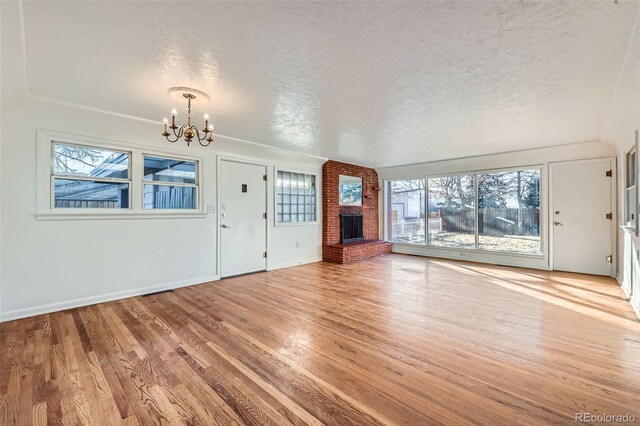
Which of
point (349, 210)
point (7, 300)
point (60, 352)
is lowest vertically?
point (60, 352)

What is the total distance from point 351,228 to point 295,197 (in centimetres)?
178

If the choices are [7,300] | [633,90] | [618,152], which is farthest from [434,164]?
[7,300]

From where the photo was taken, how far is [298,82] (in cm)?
253

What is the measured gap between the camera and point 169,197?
13.9 feet

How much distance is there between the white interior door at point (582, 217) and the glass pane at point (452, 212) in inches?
58.7

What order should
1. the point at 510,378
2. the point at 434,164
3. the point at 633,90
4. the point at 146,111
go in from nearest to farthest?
1. the point at 510,378
2. the point at 633,90
3. the point at 146,111
4. the point at 434,164

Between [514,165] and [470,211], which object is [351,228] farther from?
[514,165]

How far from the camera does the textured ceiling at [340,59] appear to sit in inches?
64.7

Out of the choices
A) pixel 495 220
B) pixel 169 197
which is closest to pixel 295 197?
pixel 169 197

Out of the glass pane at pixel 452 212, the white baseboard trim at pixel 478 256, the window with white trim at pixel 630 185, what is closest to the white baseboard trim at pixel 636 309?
the window with white trim at pixel 630 185

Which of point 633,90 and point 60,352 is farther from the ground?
point 633,90

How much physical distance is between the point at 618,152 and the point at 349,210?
16.0 feet

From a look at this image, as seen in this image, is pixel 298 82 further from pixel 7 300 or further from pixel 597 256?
pixel 597 256

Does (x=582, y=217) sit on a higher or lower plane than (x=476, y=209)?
lower
